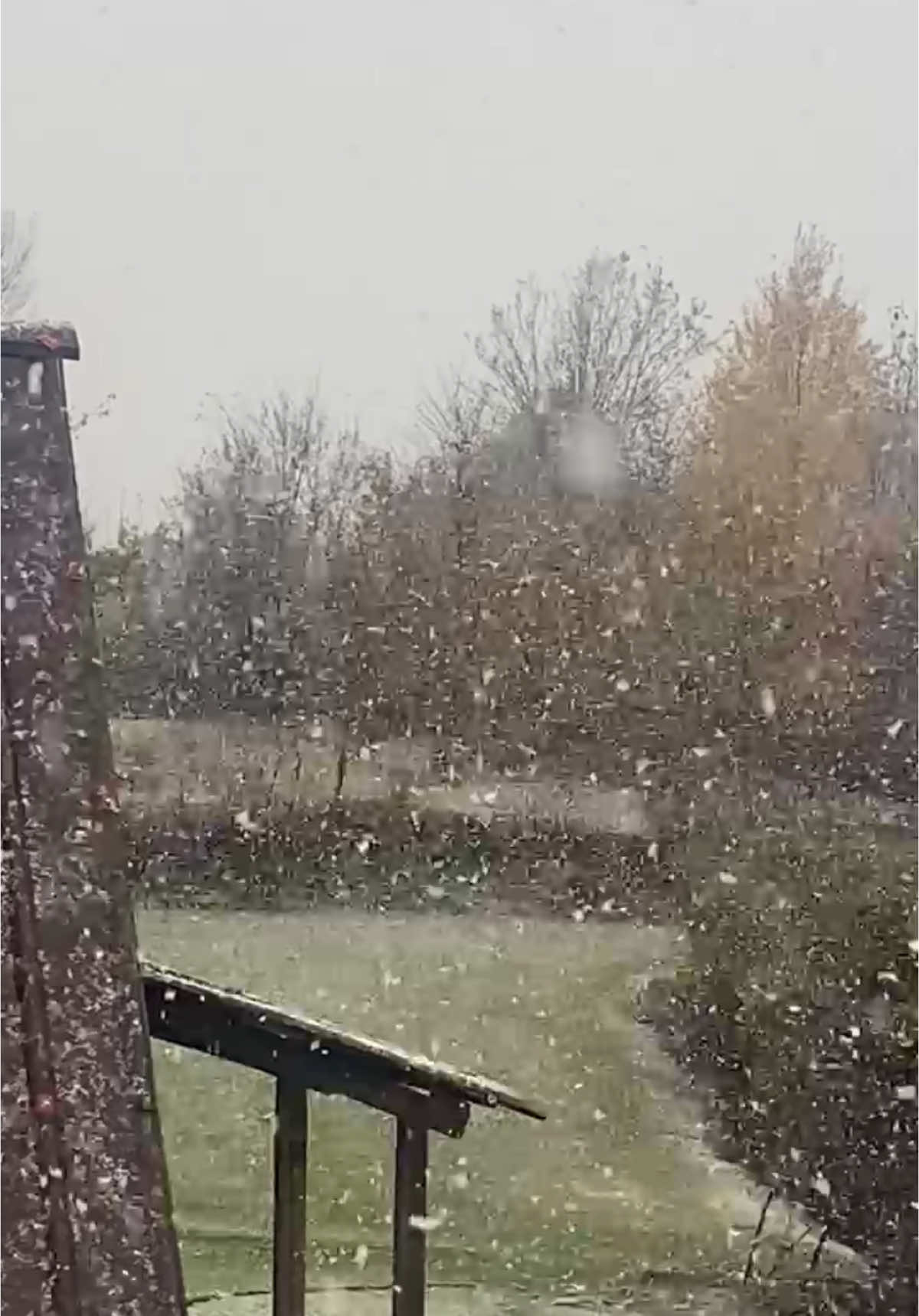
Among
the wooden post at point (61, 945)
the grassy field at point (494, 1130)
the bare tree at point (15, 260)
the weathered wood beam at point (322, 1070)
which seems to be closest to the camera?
the wooden post at point (61, 945)

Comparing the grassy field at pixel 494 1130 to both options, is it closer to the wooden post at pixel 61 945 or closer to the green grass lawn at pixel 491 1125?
the green grass lawn at pixel 491 1125

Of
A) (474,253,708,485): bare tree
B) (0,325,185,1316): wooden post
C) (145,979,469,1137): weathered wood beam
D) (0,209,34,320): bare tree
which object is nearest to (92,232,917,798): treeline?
(474,253,708,485): bare tree

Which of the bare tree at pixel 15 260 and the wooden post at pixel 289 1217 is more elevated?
the bare tree at pixel 15 260

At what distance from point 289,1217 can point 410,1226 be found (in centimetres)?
9

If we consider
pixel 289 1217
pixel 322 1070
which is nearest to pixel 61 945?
pixel 322 1070

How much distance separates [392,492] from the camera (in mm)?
1496

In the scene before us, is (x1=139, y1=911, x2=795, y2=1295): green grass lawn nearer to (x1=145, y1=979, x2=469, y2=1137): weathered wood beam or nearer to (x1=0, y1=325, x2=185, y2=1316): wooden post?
(x1=145, y1=979, x2=469, y2=1137): weathered wood beam

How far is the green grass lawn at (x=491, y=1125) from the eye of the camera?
154 cm

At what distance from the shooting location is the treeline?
57.6 inches

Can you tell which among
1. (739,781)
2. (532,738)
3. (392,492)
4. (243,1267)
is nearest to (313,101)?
(392,492)

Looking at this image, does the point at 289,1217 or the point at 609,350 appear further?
the point at 609,350

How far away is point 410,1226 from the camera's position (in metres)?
1.20

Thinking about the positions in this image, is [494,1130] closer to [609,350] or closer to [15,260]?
[609,350]

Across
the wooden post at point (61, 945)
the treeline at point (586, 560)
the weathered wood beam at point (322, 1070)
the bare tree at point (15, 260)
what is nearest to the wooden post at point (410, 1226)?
the weathered wood beam at point (322, 1070)
